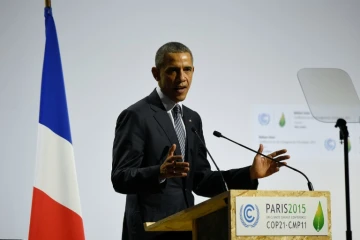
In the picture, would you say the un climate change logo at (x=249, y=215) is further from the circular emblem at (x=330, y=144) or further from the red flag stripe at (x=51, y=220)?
the circular emblem at (x=330, y=144)

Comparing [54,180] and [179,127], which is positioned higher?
[179,127]

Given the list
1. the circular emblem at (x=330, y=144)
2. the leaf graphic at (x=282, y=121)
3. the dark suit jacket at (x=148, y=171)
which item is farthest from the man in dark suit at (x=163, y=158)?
the circular emblem at (x=330, y=144)

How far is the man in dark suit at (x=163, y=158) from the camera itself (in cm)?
342

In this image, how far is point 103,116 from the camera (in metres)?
5.25

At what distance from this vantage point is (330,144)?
5723mm

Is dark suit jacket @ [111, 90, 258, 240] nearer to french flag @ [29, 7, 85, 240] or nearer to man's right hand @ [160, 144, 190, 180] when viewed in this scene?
man's right hand @ [160, 144, 190, 180]

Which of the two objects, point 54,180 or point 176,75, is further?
point 54,180

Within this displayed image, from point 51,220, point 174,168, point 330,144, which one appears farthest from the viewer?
point 330,144

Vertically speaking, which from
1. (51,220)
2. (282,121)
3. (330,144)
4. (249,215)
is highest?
(282,121)

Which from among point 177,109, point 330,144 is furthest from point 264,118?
point 177,109

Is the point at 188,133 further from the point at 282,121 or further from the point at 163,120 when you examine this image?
the point at 282,121

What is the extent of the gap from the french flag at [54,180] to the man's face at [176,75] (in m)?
0.75

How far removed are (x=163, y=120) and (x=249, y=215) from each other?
1252 mm

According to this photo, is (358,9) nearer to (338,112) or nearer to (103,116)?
(338,112)
